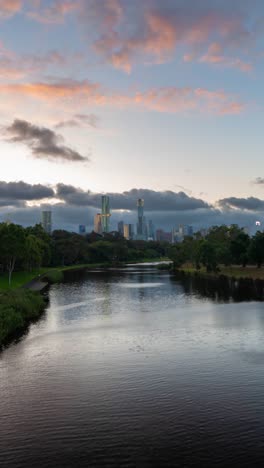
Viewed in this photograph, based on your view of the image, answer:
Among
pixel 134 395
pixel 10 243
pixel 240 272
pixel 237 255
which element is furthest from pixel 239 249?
pixel 134 395

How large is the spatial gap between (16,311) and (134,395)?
115 feet

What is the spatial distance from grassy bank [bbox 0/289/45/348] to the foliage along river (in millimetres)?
2621

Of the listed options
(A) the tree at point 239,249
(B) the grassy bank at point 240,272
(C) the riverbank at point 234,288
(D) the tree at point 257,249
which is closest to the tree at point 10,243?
(C) the riverbank at point 234,288

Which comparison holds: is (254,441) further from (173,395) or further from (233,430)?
(173,395)

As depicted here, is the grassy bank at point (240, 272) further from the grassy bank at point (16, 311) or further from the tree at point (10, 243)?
the grassy bank at point (16, 311)

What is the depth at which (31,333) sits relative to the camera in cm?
5469

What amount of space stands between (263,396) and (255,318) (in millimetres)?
33745

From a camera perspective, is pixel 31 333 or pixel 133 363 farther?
pixel 31 333

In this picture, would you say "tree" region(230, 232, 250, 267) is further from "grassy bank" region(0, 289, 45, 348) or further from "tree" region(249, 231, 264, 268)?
"grassy bank" region(0, 289, 45, 348)

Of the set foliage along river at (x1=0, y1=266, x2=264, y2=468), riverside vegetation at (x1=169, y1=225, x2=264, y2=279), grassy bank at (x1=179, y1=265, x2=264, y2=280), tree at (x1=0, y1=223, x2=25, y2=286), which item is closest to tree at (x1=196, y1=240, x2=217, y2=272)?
riverside vegetation at (x1=169, y1=225, x2=264, y2=279)

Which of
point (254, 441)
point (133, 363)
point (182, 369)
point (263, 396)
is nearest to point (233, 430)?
Answer: point (254, 441)

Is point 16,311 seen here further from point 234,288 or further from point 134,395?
point 234,288

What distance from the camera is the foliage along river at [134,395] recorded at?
23.4 m

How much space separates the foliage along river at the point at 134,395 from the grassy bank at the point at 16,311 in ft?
8.60
